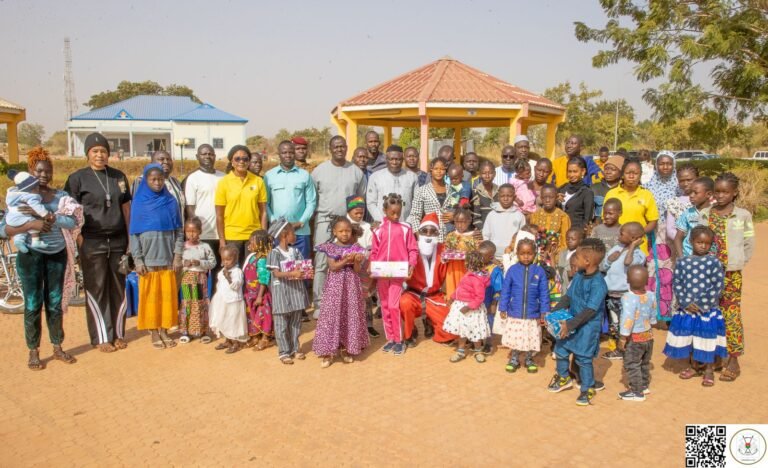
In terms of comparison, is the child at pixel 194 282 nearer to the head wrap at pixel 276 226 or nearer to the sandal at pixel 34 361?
the head wrap at pixel 276 226

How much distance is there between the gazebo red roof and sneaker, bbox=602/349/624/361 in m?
8.16

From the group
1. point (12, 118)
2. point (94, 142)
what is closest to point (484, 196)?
point (94, 142)

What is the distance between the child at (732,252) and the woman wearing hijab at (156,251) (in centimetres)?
501

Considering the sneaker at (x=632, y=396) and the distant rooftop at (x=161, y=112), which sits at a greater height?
the distant rooftop at (x=161, y=112)

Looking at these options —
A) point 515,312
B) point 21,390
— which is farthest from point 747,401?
point 21,390

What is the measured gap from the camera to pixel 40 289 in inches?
195

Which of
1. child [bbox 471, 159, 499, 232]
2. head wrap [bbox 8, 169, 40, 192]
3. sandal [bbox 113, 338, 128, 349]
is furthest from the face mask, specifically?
head wrap [bbox 8, 169, 40, 192]

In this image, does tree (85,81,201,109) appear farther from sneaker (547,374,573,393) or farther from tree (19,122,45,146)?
sneaker (547,374,573,393)

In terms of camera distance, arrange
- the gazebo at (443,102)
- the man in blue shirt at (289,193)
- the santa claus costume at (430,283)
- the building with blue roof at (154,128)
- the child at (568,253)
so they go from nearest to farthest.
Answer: the child at (568,253), the santa claus costume at (430,283), the man in blue shirt at (289,193), the gazebo at (443,102), the building with blue roof at (154,128)

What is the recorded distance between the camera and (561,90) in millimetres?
30984

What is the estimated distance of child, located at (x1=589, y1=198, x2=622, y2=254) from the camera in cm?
508

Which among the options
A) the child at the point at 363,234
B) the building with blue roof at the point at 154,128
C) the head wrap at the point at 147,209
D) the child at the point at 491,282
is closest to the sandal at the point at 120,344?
the head wrap at the point at 147,209

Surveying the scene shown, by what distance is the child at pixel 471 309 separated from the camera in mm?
5047

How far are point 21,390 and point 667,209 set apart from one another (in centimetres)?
641
